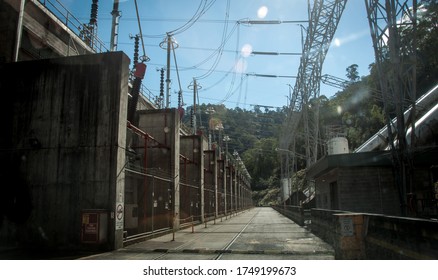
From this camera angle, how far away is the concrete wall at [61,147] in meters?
14.9

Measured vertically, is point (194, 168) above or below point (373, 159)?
above

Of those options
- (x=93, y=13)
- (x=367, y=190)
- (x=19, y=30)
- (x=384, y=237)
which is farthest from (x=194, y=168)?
(x=384, y=237)

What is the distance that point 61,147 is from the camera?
15570mm

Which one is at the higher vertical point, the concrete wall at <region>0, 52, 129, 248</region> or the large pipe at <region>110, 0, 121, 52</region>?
the large pipe at <region>110, 0, 121, 52</region>

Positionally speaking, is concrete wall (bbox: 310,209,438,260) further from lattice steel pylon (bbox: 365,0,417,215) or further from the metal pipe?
the metal pipe

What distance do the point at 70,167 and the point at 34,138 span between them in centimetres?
214

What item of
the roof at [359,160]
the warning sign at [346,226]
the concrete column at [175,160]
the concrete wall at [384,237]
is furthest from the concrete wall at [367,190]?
the warning sign at [346,226]

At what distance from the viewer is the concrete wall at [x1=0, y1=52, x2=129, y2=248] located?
14891mm

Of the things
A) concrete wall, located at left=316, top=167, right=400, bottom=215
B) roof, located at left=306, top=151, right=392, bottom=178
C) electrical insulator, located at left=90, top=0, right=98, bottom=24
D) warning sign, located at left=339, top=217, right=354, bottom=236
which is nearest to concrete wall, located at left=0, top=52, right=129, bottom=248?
warning sign, located at left=339, top=217, right=354, bottom=236

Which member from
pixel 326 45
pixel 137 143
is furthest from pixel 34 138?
pixel 326 45

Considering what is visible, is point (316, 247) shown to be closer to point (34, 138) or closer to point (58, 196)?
point (58, 196)

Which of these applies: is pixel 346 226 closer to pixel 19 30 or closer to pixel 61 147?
pixel 61 147

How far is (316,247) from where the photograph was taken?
14492mm

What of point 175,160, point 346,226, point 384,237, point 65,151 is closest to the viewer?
point 384,237
